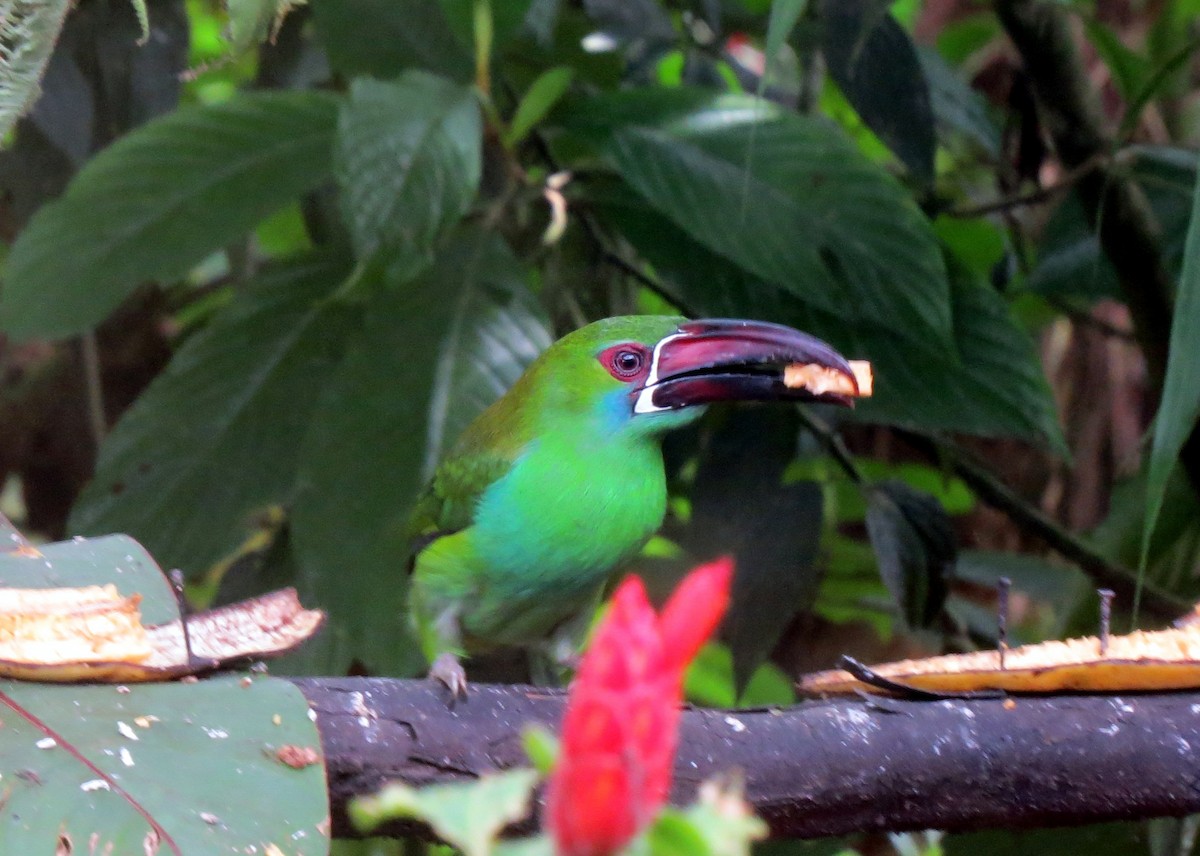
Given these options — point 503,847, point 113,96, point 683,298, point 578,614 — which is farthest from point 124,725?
point 113,96

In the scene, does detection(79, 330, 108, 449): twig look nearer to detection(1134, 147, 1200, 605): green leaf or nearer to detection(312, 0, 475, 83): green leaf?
detection(312, 0, 475, 83): green leaf

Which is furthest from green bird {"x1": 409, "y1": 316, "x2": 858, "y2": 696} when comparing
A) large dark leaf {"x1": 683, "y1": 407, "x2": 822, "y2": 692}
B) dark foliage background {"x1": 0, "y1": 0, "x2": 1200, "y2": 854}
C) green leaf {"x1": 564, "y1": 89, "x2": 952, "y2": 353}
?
large dark leaf {"x1": 683, "y1": 407, "x2": 822, "y2": 692}

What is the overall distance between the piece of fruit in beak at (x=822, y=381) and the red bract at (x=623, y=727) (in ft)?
5.49

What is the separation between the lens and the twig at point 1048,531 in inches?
113

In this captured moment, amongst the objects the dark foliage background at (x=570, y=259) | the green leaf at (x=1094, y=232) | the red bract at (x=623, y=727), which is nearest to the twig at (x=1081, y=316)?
the dark foliage background at (x=570, y=259)

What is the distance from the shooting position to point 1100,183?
10.0 ft

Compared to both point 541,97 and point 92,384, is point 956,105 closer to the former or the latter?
point 541,97

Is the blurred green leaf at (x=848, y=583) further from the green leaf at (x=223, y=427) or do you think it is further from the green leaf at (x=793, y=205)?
the green leaf at (x=223, y=427)

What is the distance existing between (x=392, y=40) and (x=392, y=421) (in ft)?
2.92

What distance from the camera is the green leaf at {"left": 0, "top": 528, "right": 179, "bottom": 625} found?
147 cm

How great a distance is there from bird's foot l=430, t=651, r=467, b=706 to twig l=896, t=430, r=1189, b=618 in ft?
5.03

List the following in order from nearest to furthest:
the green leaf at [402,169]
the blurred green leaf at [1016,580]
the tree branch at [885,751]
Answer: the tree branch at [885,751], the green leaf at [402,169], the blurred green leaf at [1016,580]

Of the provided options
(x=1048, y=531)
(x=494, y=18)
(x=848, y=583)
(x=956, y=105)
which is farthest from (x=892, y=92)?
(x=848, y=583)

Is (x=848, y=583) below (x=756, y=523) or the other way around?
below
